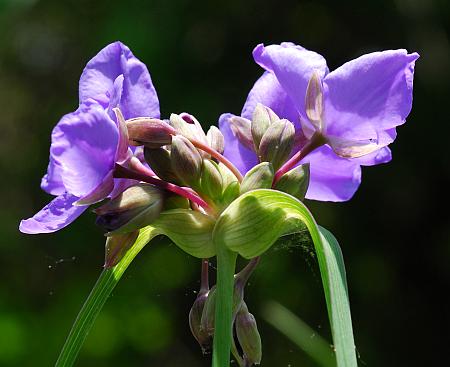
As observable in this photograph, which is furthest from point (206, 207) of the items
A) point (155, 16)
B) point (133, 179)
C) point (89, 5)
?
point (89, 5)

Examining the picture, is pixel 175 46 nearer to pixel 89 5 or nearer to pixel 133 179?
pixel 89 5

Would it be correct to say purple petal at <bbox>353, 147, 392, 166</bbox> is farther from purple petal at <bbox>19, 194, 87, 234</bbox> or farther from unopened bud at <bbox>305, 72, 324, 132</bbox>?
purple petal at <bbox>19, 194, 87, 234</bbox>

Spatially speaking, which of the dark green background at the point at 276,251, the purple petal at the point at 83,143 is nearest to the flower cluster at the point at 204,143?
the purple petal at the point at 83,143

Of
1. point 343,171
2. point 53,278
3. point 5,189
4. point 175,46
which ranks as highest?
point 343,171

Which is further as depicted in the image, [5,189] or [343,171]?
[5,189]

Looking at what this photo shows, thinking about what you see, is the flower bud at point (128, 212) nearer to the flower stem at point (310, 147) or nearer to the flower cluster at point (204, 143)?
the flower cluster at point (204, 143)

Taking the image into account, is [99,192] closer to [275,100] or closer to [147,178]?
[147,178]

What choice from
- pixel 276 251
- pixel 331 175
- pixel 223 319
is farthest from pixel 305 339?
pixel 276 251

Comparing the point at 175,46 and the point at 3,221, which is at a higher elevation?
the point at 175,46
